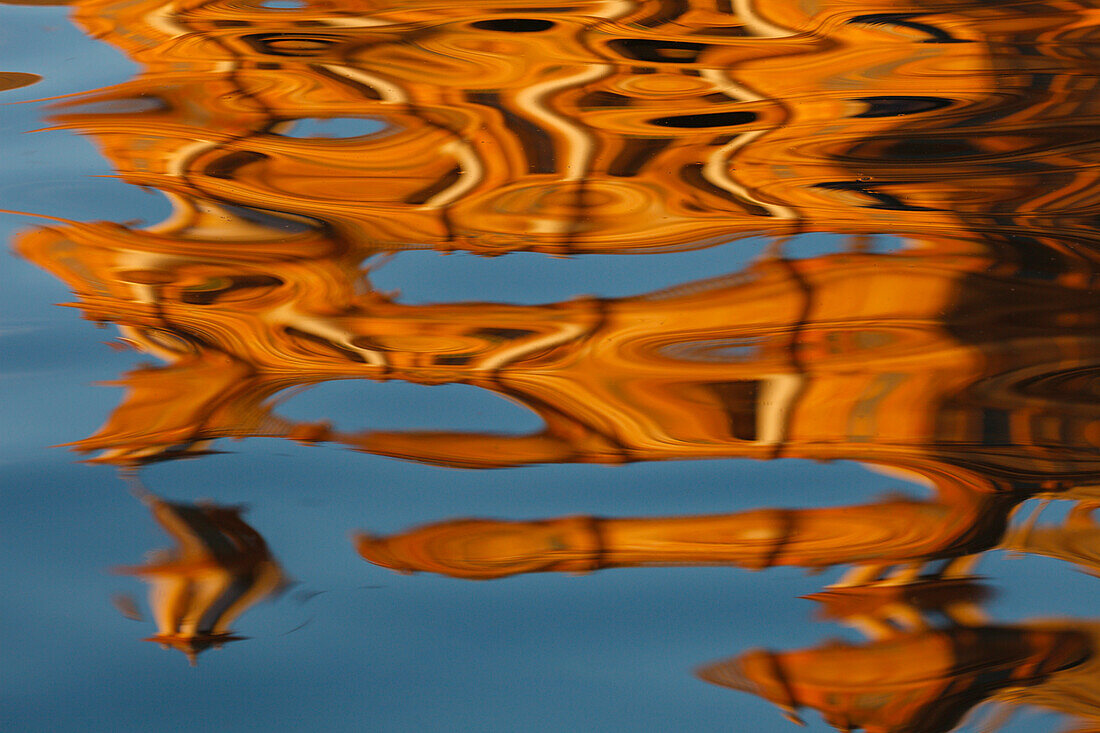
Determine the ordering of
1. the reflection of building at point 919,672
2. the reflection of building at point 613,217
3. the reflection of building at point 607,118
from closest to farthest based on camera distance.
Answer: the reflection of building at point 919,672
the reflection of building at point 613,217
the reflection of building at point 607,118

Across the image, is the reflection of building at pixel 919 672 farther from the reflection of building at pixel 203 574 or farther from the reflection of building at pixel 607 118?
the reflection of building at pixel 607 118

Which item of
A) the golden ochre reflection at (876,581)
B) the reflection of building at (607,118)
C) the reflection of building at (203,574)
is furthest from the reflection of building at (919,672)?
the reflection of building at (607,118)

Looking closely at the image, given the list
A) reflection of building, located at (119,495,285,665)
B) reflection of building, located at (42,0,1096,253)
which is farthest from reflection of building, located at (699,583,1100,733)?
reflection of building, located at (42,0,1096,253)

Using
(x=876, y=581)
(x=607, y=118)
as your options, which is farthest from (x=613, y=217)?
(x=876, y=581)

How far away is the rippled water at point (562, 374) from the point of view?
62 cm

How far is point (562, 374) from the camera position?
2.72ft

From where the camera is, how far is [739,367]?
0.83 m

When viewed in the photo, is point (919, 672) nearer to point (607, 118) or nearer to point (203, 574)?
point (203, 574)

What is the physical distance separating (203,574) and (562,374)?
0.31 meters

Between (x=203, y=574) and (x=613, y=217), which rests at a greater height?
(x=613, y=217)

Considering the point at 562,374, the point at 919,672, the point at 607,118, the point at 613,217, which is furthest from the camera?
the point at 607,118

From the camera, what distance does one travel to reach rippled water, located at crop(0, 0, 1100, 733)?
0.62 m

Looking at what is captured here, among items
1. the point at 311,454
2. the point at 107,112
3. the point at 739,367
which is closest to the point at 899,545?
the point at 739,367

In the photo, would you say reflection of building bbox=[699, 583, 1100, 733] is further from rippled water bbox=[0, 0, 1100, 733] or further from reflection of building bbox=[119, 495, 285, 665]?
reflection of building bbox=[119, 495, 285, 665]
